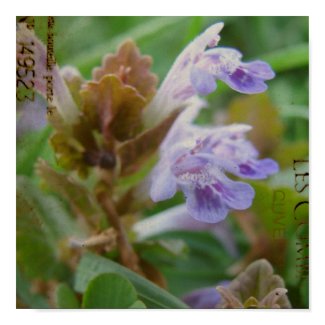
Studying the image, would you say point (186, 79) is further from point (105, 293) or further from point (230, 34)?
point (105, 293)

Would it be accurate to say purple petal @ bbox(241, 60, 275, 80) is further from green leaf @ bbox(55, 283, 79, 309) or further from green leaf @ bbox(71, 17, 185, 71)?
green leaf @ bbox(55, 283, 79, 309)

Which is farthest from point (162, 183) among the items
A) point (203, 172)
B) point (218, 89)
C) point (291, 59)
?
point (291, 59)

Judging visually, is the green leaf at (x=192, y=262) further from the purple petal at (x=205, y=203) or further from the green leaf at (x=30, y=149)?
the green leaf at (x=30, y=149)

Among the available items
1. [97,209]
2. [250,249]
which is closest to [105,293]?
[97,209]

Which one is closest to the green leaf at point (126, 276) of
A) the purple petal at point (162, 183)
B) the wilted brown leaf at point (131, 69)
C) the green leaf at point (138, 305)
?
the green leaf at point (138, 305)

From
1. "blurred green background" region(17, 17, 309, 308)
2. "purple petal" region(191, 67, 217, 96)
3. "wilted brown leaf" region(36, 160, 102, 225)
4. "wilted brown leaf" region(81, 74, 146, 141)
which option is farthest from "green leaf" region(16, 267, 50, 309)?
"purple petal" region(191, 67, 217, 96)

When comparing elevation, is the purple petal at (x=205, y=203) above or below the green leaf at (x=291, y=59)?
below
